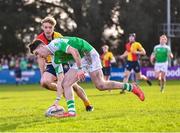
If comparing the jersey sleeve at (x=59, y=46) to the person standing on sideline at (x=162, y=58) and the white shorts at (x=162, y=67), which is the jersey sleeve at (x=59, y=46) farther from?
the white shorts at (x=162, y=67)

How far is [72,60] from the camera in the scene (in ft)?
39.5

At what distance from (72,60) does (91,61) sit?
15.2 inches

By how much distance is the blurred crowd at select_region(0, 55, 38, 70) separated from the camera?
4128 cm

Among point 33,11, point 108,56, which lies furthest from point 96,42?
point 108,56

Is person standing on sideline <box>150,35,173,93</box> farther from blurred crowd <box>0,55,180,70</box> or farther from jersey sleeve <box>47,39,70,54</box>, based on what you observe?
blurred crowd <box>0,55,180,70</box>

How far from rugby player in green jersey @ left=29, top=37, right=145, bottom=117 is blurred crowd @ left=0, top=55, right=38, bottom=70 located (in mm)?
28769

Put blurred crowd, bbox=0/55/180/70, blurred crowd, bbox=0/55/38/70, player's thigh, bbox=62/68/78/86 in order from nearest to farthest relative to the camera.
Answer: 1. player's thigh, bbox=62/68/78/86
2. blurred crowd, bbox=0/55/38/70
3. blurred crowd, bbox=0/55/180/70

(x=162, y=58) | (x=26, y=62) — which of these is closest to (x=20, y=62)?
(x=26, y=62)

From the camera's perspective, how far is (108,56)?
27.7 meters

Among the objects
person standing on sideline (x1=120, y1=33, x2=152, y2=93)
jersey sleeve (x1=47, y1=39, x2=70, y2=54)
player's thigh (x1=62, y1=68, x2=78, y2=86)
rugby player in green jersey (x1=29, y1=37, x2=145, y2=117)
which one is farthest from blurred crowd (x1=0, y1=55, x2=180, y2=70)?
jersey sleeve (x1=47, y1=39, x2=70, y2=54)

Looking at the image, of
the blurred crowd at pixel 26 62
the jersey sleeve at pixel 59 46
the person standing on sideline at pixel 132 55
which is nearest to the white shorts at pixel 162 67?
the person standing on sideline at pixel 132 55

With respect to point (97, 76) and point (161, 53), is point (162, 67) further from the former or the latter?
point (97, 76)

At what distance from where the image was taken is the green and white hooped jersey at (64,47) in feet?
37.3

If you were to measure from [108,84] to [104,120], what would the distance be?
1.45 m
